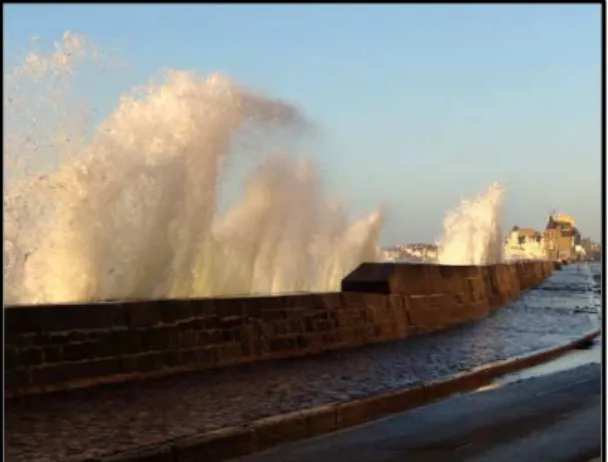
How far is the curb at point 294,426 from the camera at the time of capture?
593cm

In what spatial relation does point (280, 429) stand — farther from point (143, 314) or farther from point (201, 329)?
point (201, 329)

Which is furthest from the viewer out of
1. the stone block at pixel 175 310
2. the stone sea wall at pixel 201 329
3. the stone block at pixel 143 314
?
the stone block at pixel 175 310

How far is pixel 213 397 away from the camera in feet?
25.7

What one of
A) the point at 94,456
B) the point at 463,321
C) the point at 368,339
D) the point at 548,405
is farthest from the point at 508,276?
the point at 94,456

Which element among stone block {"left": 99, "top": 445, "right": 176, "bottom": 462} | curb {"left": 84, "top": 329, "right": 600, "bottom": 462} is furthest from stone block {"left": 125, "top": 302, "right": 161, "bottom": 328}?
stone block {"left": 99, "top": 445, "right": 176, "bottom": 462}

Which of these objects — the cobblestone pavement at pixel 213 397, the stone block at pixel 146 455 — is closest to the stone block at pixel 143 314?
the cobblestone pavement at pixel 213 397

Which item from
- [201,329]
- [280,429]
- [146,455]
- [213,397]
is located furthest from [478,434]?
[201,329]

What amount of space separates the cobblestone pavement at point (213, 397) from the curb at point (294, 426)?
18 cm

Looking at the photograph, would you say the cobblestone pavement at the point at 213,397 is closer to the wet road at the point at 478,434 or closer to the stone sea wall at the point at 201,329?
the stone sea wall at the point at 201,329

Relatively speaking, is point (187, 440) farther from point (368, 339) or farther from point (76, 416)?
point (368, 339)

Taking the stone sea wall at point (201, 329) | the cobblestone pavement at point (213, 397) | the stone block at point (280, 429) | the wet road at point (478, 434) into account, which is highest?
the stone sea wall at point (201, 329)

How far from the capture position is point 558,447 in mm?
6648

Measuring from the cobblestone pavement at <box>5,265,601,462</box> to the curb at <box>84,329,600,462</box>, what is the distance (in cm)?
18

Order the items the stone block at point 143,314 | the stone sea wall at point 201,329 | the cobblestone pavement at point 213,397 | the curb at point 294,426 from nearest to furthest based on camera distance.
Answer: the curb at point 294,426 → the cobblestone pavement at point 213,397 → the stone sea wall at point 201,329 → the stone block at point 143,314
